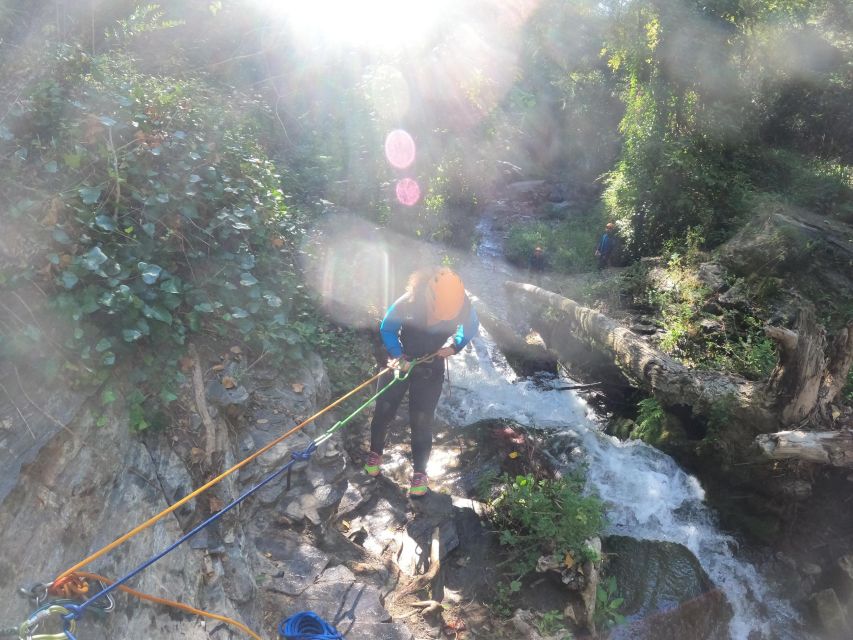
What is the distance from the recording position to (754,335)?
6926 mm

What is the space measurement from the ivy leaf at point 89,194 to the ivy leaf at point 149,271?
519 millimetres

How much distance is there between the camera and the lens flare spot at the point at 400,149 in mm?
9914

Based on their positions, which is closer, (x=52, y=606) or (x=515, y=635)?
(x=52, y=606)

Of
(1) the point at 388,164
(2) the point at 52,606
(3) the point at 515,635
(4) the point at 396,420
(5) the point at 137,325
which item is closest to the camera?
(2) the point at 52,606

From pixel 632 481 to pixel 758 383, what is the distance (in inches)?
68.7

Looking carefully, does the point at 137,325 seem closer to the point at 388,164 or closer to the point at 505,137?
the point at 388,164

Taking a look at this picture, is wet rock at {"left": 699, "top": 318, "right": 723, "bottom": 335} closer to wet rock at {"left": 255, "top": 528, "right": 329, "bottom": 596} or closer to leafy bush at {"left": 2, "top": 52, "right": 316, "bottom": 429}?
leafy bush at {"left": 2, "top": 52, "right": 316, "bottom": 429}

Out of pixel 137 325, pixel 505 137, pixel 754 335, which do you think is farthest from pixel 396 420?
pixel 505 137

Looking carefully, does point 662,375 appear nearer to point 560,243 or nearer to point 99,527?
point 99,527

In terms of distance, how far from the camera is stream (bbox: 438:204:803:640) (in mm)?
4906

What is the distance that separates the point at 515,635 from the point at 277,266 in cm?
396

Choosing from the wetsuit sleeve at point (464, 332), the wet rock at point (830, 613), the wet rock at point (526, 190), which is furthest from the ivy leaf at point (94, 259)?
the wet rock at point (526, 190)

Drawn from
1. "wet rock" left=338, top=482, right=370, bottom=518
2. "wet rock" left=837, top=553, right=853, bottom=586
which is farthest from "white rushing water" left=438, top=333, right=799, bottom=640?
"wet rock" left=338, top=482, right=370, bottom=518

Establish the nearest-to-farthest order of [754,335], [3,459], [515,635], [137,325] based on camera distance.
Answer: [3,459]
[137,325]
[515,635]
[754,335]
